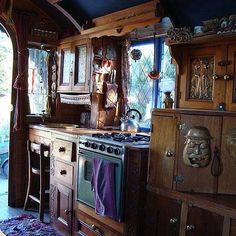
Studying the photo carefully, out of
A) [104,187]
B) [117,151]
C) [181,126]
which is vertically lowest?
[104,187]

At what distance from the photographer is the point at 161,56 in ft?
12.3

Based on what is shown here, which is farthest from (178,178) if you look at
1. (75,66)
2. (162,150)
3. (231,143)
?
(75,66)

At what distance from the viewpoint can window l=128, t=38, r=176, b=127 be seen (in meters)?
3.65

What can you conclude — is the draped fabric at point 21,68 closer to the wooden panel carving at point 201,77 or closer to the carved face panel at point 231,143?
the wooden panel carving at point 201,77

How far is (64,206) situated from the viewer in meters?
3.35

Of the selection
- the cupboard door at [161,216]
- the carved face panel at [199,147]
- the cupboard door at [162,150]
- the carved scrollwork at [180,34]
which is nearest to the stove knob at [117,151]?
the cupboard door at [162,150]

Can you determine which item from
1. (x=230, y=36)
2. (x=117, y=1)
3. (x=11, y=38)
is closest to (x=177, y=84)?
(x=230, y=36)

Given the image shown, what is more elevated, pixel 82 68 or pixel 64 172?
pixel 82 68

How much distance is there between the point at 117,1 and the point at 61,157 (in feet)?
5.23

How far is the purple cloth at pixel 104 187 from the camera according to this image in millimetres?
2654

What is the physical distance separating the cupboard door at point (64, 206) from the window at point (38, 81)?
1.26 meters

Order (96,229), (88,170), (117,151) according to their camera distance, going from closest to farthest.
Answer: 1. (117,151)
2. (96,229)
3. (88,170)

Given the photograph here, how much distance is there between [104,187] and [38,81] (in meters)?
2.13

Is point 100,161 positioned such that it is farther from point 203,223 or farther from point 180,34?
point 180,34
